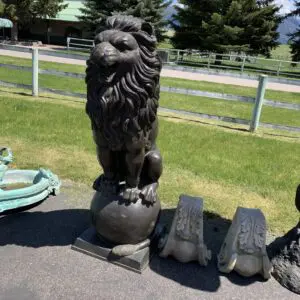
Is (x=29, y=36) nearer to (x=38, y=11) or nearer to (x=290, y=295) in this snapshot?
(x=38, y=11)

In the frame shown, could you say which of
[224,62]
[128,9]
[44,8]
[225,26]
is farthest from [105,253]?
[44,8]

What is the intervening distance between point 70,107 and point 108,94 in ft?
22.6

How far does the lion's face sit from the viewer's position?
2449 mm

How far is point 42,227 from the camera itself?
3.76m

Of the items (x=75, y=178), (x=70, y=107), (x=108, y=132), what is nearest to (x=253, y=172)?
(x=75, y=178)

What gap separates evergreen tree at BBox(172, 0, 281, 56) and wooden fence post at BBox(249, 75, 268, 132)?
68.6ft

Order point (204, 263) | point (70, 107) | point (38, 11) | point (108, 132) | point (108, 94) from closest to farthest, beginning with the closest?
point (108, 94) → point (108, 132) → point (204, 263) → point (70, 107) → point (38, 11)

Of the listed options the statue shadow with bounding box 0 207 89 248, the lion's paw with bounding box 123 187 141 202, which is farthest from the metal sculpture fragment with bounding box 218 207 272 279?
the statue shadow with bounding box 0 207 89 248

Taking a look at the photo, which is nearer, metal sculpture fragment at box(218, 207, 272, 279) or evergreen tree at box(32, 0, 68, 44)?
Answer: metal sculpture fragment at box(218, 207, 272, 279)

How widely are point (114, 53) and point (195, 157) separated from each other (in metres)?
4.10

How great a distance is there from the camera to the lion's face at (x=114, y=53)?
2449mm

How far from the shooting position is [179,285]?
305cm

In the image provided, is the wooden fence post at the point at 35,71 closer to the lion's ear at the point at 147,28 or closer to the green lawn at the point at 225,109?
the green lawn at the point at 225,109

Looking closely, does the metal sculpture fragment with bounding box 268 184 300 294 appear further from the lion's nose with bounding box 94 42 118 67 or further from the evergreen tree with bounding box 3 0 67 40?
the evergreen tree with bounding box 3 0 67 40
